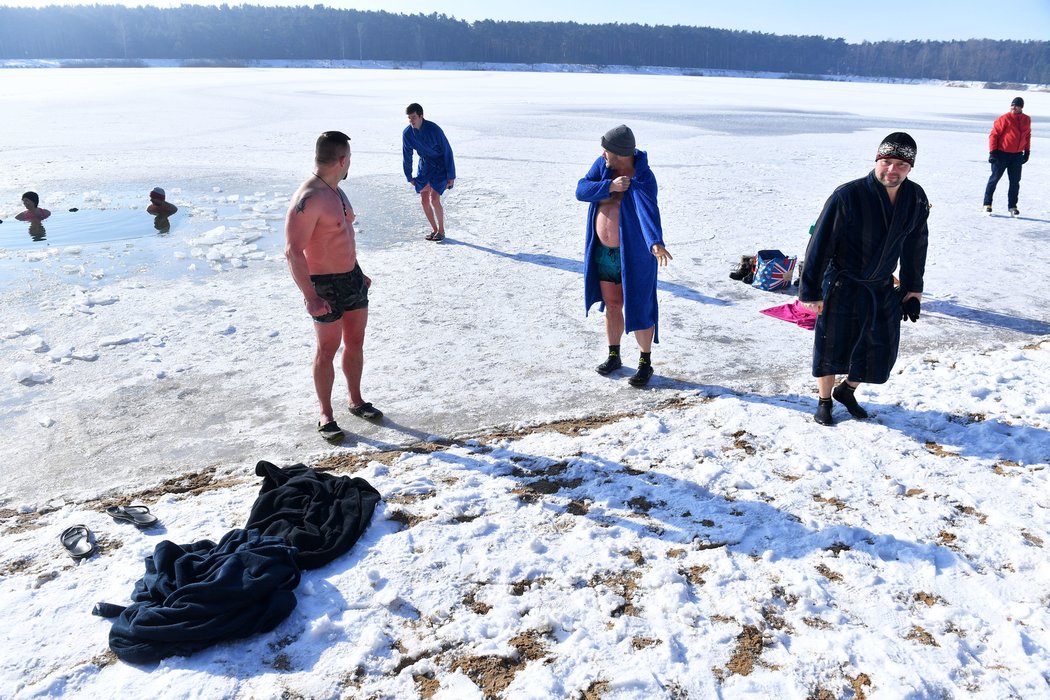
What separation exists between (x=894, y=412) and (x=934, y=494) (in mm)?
1001

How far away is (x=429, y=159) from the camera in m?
8.12

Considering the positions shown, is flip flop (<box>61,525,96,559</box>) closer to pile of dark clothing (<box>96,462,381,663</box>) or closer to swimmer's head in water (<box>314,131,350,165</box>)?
pile of dark clothing (<box>96,462,381,663</box>)

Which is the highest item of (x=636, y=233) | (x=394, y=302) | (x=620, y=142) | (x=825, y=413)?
(x=620, y=142)

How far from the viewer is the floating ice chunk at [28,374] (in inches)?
188

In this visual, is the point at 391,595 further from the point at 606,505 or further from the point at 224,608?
the point at 606,505

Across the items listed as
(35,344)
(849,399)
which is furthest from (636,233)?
(35,344)

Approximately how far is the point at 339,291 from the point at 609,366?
208cm

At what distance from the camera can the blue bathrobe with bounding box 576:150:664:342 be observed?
447 centimetres

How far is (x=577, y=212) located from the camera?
398 inches

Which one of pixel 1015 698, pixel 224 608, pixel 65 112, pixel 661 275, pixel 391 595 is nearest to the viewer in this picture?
pixel 1015 698

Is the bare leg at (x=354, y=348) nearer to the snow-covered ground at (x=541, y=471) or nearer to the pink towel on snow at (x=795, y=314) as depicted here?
the snow-covered ground at (x=541, y=471)

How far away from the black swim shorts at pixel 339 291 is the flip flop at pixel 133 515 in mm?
1307

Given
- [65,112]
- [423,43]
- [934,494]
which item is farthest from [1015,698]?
[423,43]

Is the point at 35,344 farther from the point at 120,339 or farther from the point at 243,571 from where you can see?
the point at 243,571
